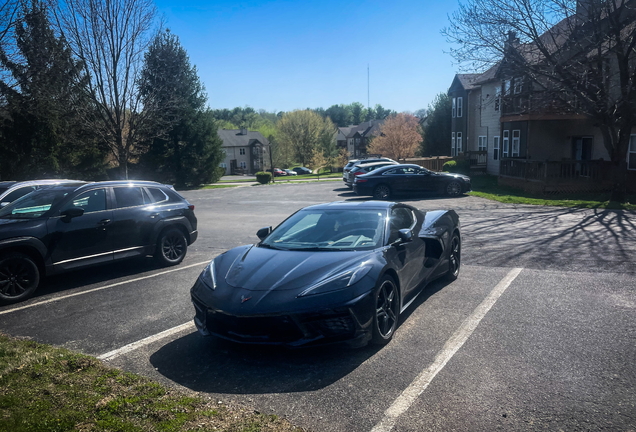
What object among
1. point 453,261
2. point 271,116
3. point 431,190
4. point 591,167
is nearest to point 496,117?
point 591,167

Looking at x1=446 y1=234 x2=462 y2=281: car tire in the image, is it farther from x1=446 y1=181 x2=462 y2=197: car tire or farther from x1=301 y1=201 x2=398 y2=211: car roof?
x1=446 y1=181 x2=462 y2=197: car tire

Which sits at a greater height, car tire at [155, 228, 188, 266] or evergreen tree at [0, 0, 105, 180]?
evergreen tree at [0, 0, 105, 180]

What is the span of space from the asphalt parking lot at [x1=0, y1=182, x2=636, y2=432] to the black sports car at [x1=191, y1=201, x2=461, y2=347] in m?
0.31

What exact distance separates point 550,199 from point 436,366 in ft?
59.0

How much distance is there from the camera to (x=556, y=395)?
3.88 meters

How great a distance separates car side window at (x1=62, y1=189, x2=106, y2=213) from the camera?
26.8 feet

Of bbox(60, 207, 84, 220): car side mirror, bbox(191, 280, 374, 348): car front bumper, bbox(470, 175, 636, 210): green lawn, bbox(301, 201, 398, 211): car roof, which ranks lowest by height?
bbox(470, 175, 636, 210): green lawn

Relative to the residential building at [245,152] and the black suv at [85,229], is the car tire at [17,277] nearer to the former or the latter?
the black suv at [85,229]

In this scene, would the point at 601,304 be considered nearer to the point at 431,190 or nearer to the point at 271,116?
the point at 431,190

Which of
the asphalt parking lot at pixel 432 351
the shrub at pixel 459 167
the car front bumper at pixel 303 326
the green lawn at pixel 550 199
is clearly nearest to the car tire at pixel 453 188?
the green lawn at pixel 550 199

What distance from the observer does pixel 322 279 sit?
478 cm

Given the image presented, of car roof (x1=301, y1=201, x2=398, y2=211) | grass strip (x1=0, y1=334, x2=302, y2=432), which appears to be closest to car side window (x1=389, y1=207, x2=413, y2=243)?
car roof (x1=301, y1=201, x2=398, y2=211)

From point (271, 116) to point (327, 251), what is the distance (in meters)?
181

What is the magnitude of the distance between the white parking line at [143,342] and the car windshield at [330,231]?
4.38 ft
